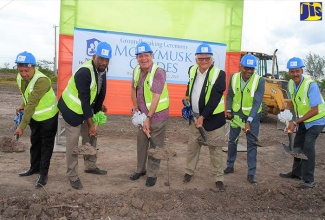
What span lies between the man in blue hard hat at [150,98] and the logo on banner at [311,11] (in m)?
7.13

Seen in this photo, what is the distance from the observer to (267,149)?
7.60 meters

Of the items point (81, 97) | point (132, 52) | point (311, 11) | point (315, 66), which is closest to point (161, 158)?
point (81, 97)

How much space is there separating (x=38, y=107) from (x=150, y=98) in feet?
4.98

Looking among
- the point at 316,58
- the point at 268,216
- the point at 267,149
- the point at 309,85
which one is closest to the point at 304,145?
the point at 309,85

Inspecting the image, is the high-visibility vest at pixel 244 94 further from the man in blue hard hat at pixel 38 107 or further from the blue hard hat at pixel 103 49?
the man in blue hard hat at pixel 38 107

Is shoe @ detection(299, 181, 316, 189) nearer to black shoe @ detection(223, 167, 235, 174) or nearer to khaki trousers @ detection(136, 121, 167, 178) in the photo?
black shoe @ detection(223, 167, 235, 174)

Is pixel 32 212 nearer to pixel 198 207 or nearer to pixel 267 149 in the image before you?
pixel 198 207

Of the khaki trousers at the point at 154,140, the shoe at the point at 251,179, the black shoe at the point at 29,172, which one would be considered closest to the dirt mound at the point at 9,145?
the black shoe at the point at 29,172

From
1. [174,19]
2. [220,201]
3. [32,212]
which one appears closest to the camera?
[32,212]

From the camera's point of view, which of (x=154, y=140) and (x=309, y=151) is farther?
(x=309, y=151)

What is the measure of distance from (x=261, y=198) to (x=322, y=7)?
7.47 meters

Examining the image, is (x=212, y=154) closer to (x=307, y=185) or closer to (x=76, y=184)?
(x=307, y=185)

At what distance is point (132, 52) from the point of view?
6.43m

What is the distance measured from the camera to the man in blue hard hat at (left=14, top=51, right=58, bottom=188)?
427cm
